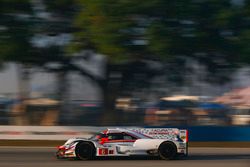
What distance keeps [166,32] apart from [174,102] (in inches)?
125

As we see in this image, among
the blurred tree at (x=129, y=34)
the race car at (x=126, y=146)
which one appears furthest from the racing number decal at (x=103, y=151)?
the blurred tree at (x=129, y=34)

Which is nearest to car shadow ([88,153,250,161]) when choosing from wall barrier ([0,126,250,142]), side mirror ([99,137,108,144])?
side mirror ([99,137,108,144])

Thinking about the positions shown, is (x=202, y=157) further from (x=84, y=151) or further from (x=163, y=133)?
(x=84, y=151)

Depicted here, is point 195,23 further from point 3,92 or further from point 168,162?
point 168,162

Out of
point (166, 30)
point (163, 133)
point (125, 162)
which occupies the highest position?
point (166, 30)

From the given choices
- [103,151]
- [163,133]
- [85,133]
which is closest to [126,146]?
[103,151]

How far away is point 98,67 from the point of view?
27.1m

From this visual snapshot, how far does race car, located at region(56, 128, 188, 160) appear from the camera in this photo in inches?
589

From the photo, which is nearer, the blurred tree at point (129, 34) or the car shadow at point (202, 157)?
the car shadow at point (202, 157)

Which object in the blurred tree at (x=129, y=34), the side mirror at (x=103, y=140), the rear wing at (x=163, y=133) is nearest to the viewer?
the side mirror at (x=103, y=140)

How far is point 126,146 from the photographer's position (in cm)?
1509

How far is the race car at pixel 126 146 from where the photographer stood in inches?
589

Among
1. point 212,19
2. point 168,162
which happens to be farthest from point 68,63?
point 168,162

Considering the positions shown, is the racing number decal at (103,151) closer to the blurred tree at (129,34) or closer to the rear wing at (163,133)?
the rear wing at (163,133)
